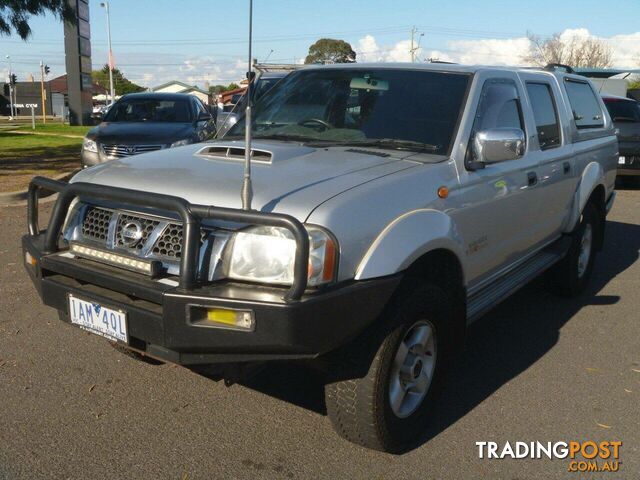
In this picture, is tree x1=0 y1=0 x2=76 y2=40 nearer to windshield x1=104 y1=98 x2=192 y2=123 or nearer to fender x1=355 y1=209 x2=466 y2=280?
windshield x1=104 y1=98 x2=192 y2=123

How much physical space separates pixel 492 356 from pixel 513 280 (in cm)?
53

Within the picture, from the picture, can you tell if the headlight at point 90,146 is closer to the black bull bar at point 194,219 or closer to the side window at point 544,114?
the side window at point 544,114

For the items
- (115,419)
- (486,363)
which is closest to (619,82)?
(486,363)

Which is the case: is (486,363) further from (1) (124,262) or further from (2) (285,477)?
(1) (124,262)

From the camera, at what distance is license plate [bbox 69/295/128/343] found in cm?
297

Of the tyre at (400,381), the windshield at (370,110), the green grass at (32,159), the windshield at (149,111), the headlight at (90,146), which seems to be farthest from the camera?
the windshield at (149,111)

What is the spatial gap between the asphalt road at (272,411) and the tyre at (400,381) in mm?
146

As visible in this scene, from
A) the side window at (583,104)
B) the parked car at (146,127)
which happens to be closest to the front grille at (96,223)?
the side window at (583,104)

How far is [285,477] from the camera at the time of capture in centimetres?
308

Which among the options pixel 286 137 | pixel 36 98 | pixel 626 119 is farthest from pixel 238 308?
pixel 36 98

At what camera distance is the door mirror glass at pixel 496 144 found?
12.0ft

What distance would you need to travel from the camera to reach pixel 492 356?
178 inches

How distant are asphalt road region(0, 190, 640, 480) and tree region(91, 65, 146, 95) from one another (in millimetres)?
86321

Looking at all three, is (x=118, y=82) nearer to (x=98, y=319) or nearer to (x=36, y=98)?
(x=36, y=98)
